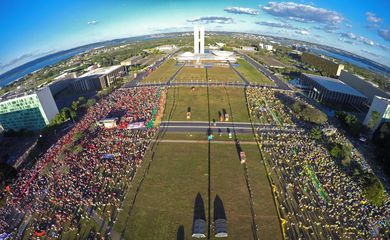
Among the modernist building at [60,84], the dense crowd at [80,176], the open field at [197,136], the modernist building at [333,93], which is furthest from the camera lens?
the modernist building at [60,84]

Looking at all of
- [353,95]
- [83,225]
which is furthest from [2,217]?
[353,95]

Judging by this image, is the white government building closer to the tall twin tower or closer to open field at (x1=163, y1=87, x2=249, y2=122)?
the tall twin tower

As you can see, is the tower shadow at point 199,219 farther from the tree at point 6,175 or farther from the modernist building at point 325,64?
the modernist building at point 325,64

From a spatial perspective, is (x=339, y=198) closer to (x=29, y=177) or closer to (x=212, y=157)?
(x=212, y=157)

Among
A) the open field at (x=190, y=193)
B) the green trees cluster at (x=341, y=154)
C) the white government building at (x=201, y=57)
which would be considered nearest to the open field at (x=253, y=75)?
the white government building at (x=201, y=57)

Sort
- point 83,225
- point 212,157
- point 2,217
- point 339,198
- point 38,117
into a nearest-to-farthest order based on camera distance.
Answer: point 83,225 < point 2,217 < point 339,198 < point 212,157 < point 38,117

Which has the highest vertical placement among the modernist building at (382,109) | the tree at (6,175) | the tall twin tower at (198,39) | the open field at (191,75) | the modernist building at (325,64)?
the tall twin tower at (198,39)

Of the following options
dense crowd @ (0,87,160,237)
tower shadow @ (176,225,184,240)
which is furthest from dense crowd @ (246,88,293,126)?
tower shadow @ (176,225,184,240)
